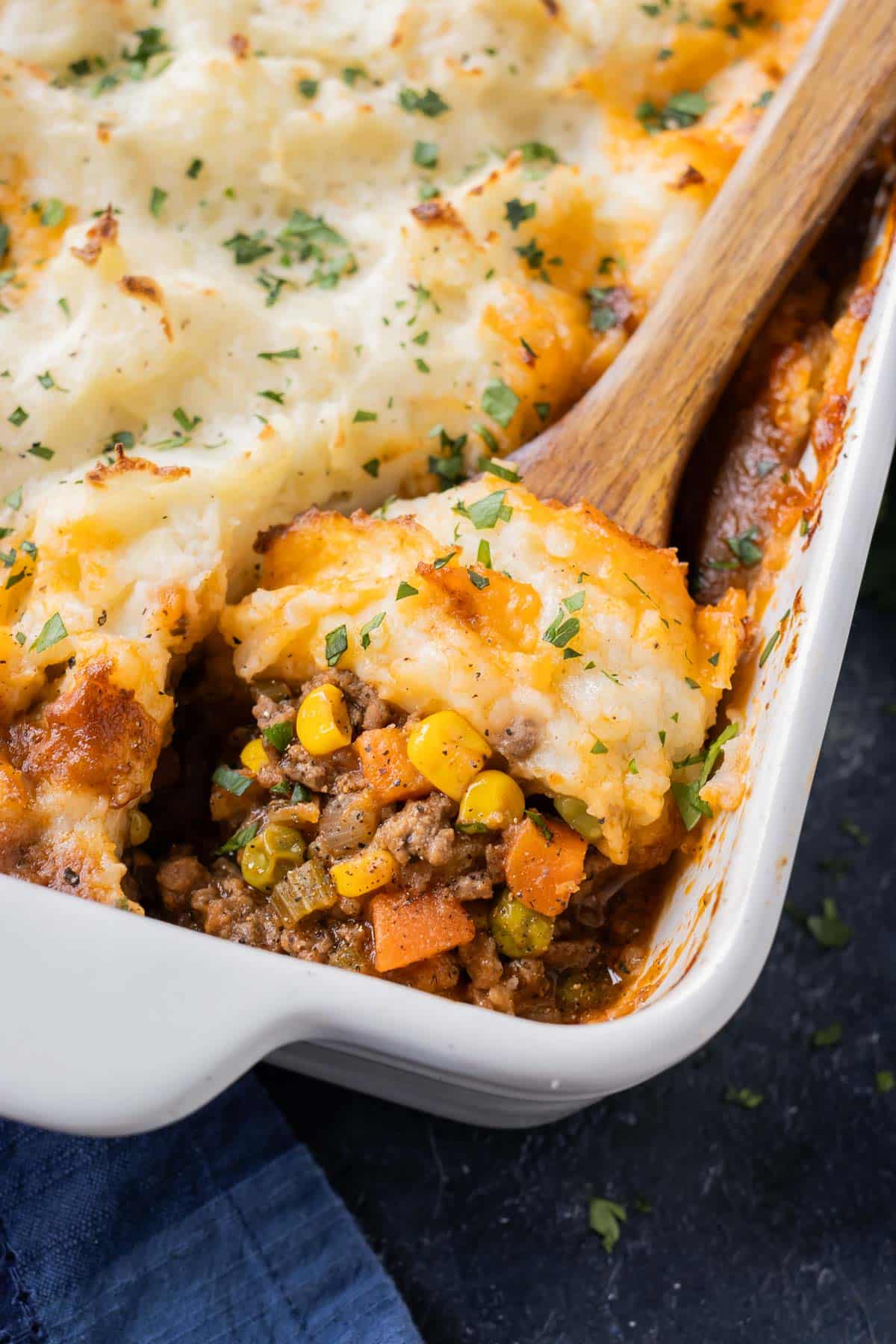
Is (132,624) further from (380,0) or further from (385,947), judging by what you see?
(380,0)

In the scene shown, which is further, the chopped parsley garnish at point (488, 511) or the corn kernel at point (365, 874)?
the chopped parsley garnish at point (488, 511)

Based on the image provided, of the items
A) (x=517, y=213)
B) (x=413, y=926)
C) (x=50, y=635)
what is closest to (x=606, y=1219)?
(x=413, y=926)

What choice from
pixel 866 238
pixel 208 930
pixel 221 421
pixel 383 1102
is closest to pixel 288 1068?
pixel 383 1102

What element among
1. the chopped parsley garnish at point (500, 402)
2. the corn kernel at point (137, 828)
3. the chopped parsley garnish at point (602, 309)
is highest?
the chopped parsley garnish at point (602, 309)

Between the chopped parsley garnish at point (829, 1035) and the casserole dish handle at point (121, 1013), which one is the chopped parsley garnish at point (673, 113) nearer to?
the chopped parsley garnish at point (829, 1035)

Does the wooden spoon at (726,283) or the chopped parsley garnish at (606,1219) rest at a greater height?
the wooden spoon at (726,283)

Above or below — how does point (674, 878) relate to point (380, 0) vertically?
below

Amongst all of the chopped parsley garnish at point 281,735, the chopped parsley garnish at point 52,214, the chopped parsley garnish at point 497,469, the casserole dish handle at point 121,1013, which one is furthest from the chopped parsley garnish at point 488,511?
the chopped parsley garnish at point 52,214
